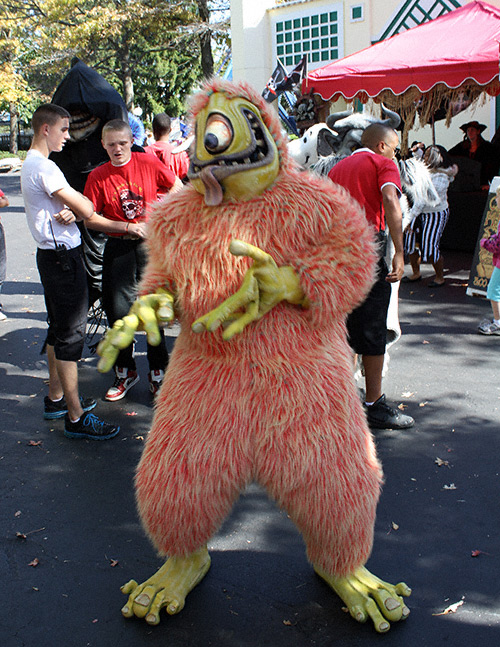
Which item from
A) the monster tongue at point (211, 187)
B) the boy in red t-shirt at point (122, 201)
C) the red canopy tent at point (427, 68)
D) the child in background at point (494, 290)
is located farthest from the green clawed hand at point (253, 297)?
the red canopy tent at point (427, 68)

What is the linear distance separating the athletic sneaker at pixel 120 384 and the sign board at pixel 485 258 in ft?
13.5

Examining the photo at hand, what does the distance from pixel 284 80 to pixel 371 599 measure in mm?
10340

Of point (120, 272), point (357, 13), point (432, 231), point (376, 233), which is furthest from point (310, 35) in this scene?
point (376, 233)

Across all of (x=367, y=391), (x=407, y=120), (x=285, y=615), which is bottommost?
(x=285, y=615)

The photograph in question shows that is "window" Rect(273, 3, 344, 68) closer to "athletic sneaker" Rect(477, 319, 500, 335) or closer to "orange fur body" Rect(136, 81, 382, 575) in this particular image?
"athletic sneaker" Rect(477, 319, 500, 335)

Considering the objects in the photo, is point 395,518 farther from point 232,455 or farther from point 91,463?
point 91,463

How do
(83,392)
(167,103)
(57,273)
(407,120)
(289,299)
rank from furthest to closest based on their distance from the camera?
(167,103)
(407,120)
(83,392)
(57,273)
(289,299)

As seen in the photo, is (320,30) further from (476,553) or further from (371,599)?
(371,599)

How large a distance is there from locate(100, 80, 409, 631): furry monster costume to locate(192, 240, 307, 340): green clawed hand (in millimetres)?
19

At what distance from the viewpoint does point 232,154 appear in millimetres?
2049

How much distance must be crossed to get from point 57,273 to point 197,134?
1821 millimetres

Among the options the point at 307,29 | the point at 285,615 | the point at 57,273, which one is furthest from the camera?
the point at 307,29

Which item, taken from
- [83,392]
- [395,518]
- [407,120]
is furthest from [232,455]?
[407,120]

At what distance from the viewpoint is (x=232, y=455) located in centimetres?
211
